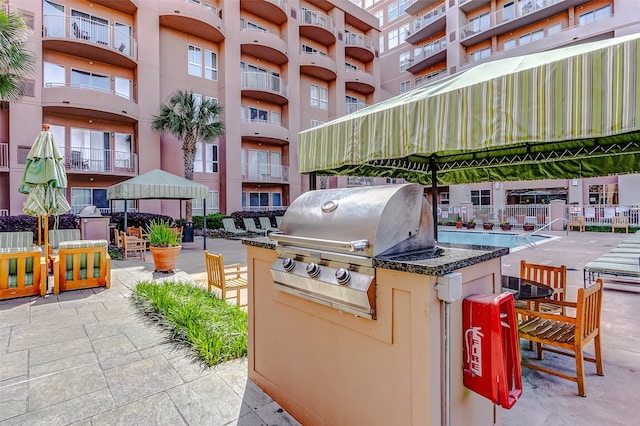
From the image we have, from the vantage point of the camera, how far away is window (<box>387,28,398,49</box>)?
102ft

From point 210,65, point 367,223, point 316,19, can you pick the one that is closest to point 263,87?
point 210,65

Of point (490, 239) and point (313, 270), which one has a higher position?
point (313, 270)

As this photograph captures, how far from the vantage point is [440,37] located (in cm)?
2755

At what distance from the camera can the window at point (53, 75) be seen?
1395 centimetres

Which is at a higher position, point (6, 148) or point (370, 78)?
point (370, 78)

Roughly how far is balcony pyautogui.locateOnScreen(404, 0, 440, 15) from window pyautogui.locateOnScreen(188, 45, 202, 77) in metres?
19.5

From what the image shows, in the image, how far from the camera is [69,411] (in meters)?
2.36

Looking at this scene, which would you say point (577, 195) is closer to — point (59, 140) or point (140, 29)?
point (140, 29)

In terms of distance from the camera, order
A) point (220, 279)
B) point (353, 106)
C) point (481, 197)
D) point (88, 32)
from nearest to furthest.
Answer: point (220, 279)
point (88, 32)
point (353, 106)
point (481, 197)

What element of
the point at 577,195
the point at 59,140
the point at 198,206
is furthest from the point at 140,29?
the point at 577,195

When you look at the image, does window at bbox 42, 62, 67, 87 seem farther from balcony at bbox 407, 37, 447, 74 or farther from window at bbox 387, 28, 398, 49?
window at bbox 387, 28, 398, 49

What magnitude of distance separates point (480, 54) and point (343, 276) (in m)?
29.2

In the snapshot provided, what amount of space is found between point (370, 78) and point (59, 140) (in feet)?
68.5

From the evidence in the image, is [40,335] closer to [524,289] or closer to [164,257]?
[164,257]
